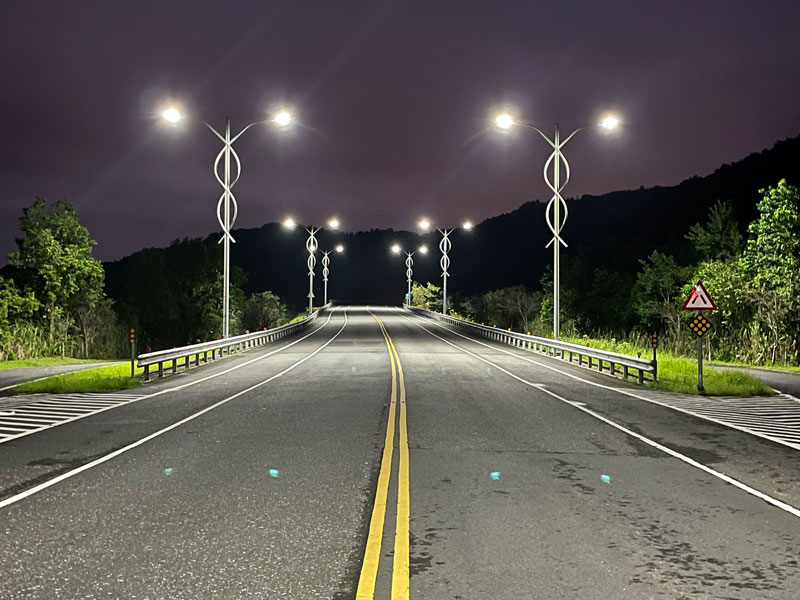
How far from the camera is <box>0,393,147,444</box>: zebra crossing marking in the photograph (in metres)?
12.0

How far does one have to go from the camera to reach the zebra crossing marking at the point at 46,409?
1196 cm

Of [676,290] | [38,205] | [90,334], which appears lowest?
[90,334]

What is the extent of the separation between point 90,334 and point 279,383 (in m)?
50.1

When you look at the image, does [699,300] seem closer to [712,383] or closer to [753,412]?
[712,383]

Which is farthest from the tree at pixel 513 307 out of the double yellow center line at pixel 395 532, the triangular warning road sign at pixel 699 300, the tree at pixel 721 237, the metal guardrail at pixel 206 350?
the double yellow center line at pixel 395 532

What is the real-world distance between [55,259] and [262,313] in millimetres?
66961

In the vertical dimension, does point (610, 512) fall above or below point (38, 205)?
below

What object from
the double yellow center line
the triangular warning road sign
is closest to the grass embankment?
the triangular warning road sign

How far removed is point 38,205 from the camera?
168 feet

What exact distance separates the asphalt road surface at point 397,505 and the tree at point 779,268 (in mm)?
23546

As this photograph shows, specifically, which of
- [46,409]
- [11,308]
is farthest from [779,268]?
[11,308]

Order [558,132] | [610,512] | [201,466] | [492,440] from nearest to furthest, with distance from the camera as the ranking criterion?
[610,512] → [201,466] → [492,440] → [558,132]

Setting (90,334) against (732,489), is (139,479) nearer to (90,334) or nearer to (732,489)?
(732,489)

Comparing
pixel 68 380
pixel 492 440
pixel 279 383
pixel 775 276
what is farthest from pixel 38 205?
pixel 492 440
